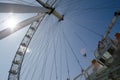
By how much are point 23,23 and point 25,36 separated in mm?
21030

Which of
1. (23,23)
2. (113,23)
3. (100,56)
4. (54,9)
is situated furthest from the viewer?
(54,9)

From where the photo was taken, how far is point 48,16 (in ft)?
90.3

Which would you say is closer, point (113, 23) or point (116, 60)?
point (116, 60)

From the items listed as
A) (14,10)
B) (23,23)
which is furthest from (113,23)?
(14,10)

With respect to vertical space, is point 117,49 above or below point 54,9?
below

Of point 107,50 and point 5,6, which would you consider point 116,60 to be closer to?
point 107,50

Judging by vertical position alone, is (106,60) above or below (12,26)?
below

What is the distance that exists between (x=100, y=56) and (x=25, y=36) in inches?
1007

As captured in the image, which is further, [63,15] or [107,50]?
[63,15]

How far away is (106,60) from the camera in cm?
1421

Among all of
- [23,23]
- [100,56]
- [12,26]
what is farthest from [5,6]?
[100,56]

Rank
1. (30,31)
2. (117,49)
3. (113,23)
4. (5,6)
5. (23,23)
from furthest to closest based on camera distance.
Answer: (30,31) → (113,23) → (23,23) → (117,49) → (5,6)

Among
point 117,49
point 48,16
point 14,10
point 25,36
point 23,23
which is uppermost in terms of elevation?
point 25,36

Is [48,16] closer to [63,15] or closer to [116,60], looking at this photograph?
[63,15]
